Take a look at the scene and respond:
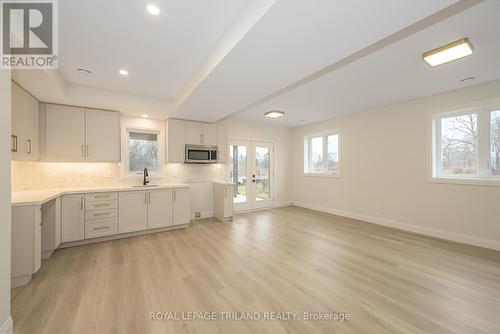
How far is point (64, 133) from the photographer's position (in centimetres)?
339

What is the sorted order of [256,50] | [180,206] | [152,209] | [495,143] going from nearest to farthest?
Answer: [256,50] → [495,143] → [152,209] → [180,206]

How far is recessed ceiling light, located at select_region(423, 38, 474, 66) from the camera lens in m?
2.01

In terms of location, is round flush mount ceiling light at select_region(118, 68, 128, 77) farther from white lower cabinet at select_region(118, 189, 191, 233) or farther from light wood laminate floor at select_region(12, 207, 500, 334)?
light wood laminate floor at select_region(12, 207, 500, 334)

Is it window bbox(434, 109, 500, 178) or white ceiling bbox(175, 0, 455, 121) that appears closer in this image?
white ceiling bbox(175, 0, 455, 121)

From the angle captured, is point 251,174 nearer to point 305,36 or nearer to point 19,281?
point 305,36

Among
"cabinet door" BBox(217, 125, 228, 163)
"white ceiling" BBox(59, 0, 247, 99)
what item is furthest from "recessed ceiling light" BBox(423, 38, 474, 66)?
"cabinet door" BBox(217, 125, 228, 163)

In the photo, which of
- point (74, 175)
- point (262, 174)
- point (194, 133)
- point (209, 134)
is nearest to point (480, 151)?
point (262, 174)

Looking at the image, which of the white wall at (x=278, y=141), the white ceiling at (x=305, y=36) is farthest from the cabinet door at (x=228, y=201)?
the white ceiling at (x=305, y=36)

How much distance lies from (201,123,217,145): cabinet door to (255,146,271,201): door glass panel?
1.53 metres

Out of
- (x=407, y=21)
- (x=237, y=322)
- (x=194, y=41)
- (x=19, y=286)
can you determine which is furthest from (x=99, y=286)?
(x=407, y=21)

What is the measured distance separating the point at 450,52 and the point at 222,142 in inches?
166

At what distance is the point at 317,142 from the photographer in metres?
6.08

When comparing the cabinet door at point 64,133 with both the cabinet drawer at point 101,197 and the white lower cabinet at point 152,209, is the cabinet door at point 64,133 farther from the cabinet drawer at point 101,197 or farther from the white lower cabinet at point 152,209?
the white lower cabinet at point 152,209

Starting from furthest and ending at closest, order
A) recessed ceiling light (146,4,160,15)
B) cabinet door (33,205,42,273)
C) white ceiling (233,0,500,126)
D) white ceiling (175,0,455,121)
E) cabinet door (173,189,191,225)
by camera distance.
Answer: cabinet door (173,189,191,225)
cabinet door (33,205,42,273)
white ceiling (233,0,500,126)
recessed ceiling light (146,4,160,15)
white ceiling (175,0,455,121)
